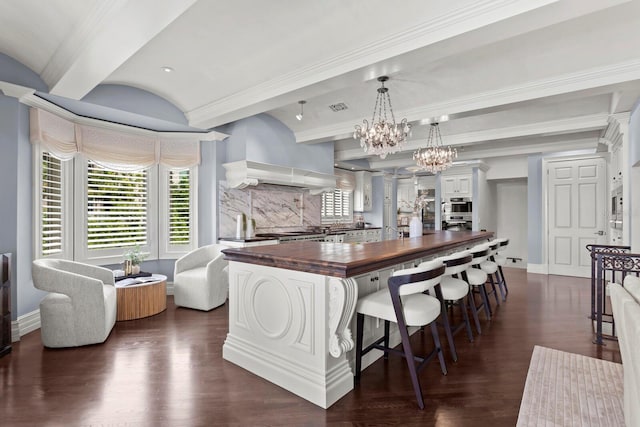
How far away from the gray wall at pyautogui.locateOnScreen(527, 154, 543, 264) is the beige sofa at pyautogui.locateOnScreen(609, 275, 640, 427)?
620 centimetres

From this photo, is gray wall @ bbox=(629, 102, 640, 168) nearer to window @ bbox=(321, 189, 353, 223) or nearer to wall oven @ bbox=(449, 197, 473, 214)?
wall oven @ bbox=(449, 197, 473, 214)

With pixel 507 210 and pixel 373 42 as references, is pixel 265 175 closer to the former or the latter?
pixel 373 42

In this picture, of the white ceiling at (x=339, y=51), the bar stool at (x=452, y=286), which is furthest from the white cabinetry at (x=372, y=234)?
the bar stool at (x=452, y=286)

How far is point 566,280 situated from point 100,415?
7707 mm

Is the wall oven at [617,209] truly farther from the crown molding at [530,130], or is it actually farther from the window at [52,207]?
the window at [52,207]

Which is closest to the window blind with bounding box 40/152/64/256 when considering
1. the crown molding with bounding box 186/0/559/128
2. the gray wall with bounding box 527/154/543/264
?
the crown molding with bounding box 186/0/559/128

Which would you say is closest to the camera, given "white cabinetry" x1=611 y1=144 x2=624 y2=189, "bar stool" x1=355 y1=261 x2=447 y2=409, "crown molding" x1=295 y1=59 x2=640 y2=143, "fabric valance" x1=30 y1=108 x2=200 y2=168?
"bar stool" x1=355 y1=261 x2=447 y2=409

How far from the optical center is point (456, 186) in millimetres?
8805

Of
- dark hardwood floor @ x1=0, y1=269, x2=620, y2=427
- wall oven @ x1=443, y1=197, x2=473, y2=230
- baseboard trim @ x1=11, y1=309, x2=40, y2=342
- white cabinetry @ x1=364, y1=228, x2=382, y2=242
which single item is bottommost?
dark hardwood floor @ x1=0, y1=269, x2=620, y2=427

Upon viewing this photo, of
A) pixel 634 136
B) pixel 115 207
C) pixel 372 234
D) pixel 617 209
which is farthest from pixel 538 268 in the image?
pixel 115 207

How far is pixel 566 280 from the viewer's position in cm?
669

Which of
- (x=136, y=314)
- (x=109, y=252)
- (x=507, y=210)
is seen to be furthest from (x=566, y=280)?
(x=109, y=252)

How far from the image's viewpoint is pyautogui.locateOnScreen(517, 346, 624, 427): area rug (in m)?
2.12

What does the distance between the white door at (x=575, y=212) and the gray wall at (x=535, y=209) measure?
0.19m
